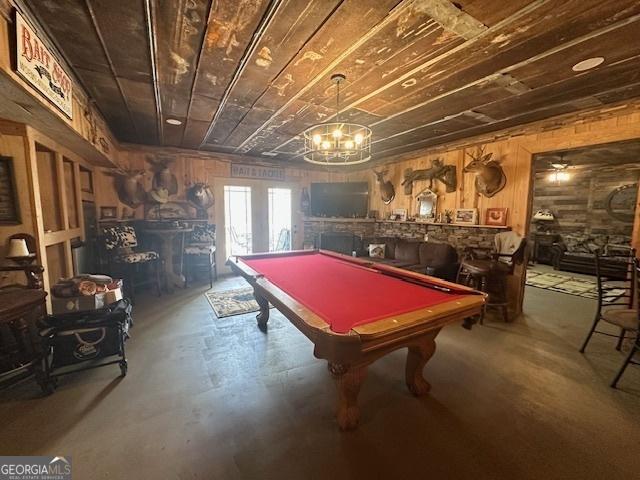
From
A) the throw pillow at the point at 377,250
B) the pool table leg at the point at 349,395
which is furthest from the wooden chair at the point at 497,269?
the pool table leg at the point at 349,395

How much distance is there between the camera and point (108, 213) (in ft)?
14.4

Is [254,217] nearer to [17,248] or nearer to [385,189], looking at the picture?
[385,189]

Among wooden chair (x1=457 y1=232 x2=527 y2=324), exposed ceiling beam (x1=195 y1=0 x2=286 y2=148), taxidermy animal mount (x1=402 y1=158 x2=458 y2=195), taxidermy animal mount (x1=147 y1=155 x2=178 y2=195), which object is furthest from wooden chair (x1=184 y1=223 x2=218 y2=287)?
wooden chair (x1=457 y1=232 x2=527 y2=324)

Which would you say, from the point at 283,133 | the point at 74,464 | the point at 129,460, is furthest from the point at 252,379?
the point at 283,133

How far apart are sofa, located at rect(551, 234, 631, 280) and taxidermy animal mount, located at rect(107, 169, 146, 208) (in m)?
9.22

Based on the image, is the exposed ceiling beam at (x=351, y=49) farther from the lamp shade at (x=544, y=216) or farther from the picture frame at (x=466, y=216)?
the lamp shade at (x=544, y=216)

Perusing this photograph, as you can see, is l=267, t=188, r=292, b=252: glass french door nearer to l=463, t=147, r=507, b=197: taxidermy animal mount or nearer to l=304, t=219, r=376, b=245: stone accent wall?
l=304, t=219, r=376, b=245: stone accent wall

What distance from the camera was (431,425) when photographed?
1704 mm

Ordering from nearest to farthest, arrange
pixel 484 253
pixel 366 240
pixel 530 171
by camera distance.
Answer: pixel 530 171 < pixel 484 253 < pixel 366 240

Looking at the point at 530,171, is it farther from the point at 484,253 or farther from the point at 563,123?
the point at 484,253

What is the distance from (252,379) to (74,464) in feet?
3.55

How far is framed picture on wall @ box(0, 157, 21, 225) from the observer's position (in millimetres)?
2232

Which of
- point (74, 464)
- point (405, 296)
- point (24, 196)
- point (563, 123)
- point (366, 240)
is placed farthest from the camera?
point (366, 240)

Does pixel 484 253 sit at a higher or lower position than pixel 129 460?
higher
